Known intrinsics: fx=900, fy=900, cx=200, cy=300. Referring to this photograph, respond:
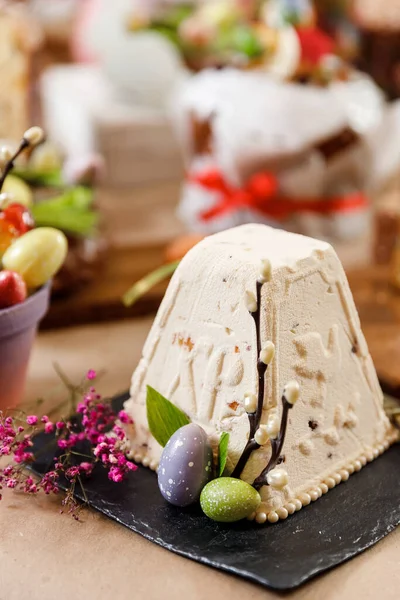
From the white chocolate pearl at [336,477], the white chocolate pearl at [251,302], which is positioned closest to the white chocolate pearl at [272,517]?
the white chocolate pearl at [336,477]

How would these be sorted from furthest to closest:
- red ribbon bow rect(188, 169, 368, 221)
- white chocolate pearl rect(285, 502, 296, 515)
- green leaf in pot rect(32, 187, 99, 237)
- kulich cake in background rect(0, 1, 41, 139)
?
kulich cake in background rect(0, 1, 41, 139) < red ribbon bow rect(188, 169, 368, 221) < green leaf in pot rect(32, 187, 99, 237) < white chocolate pearl rect(285, 502, 296, 515)

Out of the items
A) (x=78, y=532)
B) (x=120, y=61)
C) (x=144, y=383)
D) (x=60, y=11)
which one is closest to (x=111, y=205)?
(x=120, y=61)

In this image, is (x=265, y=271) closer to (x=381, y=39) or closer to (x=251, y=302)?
(x=251, y=302)

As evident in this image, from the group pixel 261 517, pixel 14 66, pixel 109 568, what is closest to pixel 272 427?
pixel 261 517

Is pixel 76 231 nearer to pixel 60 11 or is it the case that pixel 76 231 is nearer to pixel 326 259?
pixel 326 259

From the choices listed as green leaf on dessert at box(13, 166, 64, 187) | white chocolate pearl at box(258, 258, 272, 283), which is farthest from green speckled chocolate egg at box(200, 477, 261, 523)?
green leaf on dessert at box(13, 166, 64, 187)

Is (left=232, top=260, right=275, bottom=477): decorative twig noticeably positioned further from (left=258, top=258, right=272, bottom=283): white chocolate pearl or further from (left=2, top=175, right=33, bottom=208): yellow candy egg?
(left=2, top=175, right=33, bottom=208): yellow candy egg
